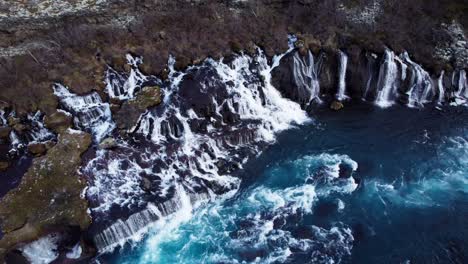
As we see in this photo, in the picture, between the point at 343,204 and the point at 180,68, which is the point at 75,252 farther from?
the point at 180,68

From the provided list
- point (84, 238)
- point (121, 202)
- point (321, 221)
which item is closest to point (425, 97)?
point (321, 221)

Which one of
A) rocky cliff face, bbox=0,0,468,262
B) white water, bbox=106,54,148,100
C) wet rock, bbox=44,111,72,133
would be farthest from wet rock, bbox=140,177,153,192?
white water, bbox=106,54,148,100

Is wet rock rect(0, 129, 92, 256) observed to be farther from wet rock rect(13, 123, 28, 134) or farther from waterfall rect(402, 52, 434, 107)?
waterfall rect(402, 52, 434, 107)

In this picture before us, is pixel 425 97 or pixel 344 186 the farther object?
pixel 425 97

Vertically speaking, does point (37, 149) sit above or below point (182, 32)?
below

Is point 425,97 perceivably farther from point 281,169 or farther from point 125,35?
point 125,35

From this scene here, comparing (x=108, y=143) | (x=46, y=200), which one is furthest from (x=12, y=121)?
(x=46, y=200)
